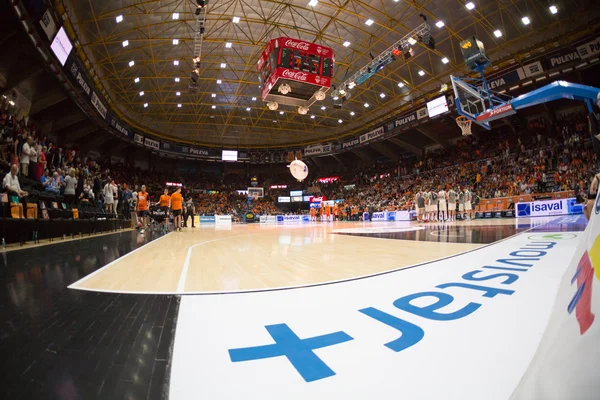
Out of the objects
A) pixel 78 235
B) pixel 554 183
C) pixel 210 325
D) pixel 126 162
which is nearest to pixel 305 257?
pixel 210 325

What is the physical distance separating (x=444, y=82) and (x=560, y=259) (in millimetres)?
22231

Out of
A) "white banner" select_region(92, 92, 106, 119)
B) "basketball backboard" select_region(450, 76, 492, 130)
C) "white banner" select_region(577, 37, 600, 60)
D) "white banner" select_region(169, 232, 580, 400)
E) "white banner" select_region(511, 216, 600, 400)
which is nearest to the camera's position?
"white banner" select_region(511, 216, 600, 400)

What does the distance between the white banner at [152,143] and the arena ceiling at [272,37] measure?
2048 mm

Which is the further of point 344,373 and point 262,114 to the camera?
point 262,114

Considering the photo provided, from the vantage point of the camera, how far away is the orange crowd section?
1345 cm

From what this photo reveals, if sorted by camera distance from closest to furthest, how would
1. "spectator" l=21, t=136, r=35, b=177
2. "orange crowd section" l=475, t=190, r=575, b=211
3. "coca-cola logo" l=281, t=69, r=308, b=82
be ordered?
"spectator" l=21, t=136, r=35, b=177, "coca-cola logo" l=281, t=69, r=308, b=82, "orange crowd section" l=475, t=190, r=575, b=211

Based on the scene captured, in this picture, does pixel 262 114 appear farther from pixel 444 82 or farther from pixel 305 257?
pixel 305 257

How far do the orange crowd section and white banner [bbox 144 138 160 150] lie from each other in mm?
28095

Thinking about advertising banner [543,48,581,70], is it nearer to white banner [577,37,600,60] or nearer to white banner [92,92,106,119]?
white banner [577,37,600,60]

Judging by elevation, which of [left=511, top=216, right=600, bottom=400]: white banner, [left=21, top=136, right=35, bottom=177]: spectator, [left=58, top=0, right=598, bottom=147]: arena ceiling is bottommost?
[left=511, top=216, right=600, bottom=400]: white banner

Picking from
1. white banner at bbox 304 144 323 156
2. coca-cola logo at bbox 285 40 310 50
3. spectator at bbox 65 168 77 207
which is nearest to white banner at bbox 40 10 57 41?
spectator at bbox 65 168 77 207

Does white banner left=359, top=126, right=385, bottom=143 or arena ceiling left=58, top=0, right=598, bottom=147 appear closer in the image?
arena ceiling left=58, top=0, right=598, bottom=147

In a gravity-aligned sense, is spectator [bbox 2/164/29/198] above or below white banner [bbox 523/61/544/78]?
below

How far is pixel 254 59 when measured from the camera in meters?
19.5
